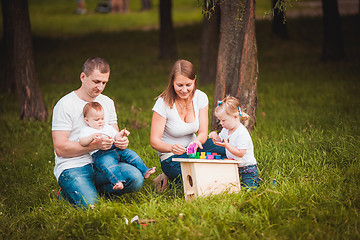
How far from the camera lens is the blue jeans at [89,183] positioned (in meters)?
4.02

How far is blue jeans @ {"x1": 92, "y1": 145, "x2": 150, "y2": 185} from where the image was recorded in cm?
409

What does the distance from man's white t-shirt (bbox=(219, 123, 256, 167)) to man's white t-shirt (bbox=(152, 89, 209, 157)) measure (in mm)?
387

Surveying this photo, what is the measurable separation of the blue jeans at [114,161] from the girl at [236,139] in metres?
0.83

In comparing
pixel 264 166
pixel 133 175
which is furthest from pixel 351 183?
pixel 133 175

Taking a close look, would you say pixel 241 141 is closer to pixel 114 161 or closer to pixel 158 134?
pixel 158 134

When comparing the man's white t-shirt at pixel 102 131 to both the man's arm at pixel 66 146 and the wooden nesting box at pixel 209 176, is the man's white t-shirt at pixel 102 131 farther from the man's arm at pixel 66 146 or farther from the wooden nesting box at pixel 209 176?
the wooden nesting box at pixel 209 176

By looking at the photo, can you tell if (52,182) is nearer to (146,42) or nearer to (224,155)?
(224,155)

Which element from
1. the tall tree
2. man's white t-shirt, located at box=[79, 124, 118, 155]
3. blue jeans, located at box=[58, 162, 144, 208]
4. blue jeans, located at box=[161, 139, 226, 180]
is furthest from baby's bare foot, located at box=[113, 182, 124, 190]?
the tall tree

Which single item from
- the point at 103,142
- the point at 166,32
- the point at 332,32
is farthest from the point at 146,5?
the point at 103,142

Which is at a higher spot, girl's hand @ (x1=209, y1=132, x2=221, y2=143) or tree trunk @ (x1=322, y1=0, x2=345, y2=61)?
tree trunk @ (x1=322, y1=0, x2=345, y2=61)

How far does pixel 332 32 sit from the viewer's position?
12172 mm

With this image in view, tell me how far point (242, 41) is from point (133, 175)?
107 inches

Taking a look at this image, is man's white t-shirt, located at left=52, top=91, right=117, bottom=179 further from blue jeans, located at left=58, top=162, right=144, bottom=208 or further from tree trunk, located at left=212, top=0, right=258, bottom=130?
tree trunk, located at left=212, top=0, right=258, bottom=130

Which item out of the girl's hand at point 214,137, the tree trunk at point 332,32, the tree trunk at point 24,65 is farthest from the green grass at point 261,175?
the tree trunk at point 332,32
